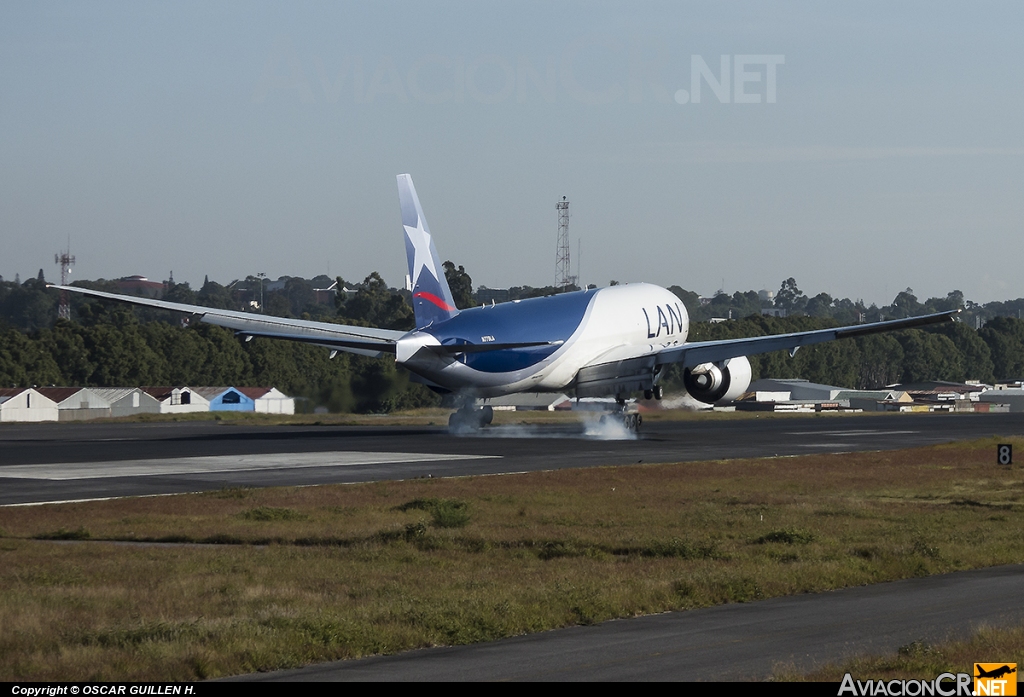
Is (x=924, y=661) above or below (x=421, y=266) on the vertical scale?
below

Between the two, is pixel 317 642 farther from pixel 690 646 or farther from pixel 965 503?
pixel 965 503

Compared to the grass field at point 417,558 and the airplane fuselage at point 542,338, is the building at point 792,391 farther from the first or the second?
the grass field at point 417,558

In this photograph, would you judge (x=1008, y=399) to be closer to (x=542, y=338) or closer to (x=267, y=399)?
(x=267, y=399)

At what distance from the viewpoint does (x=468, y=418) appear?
66.4 metres

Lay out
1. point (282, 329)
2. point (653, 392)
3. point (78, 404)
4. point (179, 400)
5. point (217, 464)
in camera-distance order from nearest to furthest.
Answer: point (217, 464), point (282, 329), point (653, 392), point (78, 404), point (179, 400)

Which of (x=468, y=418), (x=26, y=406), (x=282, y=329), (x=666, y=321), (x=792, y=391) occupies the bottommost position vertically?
(x=792, y=391)

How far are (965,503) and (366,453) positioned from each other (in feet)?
80.7

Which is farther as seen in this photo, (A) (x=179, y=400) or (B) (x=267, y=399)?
(A) (x=179, y=400)

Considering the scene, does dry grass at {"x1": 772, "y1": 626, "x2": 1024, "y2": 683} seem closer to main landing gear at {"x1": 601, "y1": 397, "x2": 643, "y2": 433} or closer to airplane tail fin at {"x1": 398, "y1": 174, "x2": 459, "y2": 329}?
airplane tail fin at {"x1": 398, "y1": 174, "x2": 459, "y2": 329}

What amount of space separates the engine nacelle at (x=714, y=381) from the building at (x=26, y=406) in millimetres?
74377

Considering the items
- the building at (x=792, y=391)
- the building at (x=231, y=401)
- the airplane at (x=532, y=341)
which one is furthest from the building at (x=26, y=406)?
the building at (x=792, y=391)

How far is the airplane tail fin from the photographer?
197 feet

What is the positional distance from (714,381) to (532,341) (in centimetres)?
1200

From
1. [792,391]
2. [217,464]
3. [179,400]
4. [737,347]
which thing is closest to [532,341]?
[737,347]
